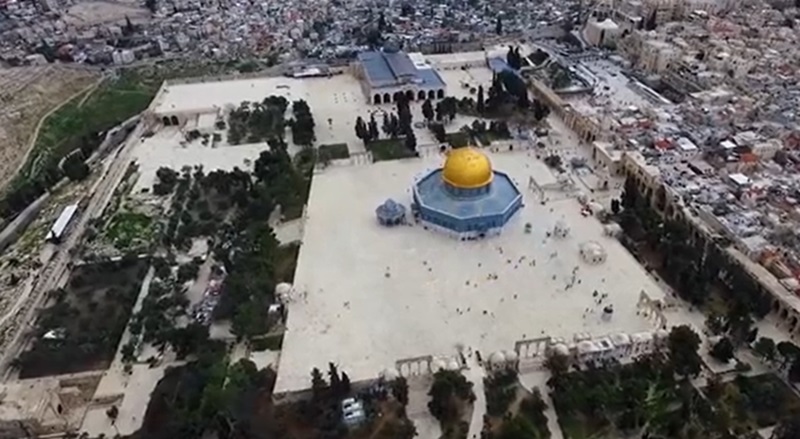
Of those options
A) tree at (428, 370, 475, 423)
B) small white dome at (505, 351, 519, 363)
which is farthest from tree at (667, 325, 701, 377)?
tree at (428, 370, 475, 423)

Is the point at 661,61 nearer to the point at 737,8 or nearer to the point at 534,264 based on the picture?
the point at 737,8

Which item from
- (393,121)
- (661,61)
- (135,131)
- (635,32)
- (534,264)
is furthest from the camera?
(635,32)

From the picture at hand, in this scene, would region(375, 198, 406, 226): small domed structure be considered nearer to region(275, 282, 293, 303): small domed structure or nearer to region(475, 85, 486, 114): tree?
region(275, 282, 293, 303): small domed structure

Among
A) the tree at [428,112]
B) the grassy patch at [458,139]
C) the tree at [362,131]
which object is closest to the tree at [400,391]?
the grassy patch at [458,139]

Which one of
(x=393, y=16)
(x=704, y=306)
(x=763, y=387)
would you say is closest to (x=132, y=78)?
(x=393, y=16)

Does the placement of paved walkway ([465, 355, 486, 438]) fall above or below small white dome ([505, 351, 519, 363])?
below
